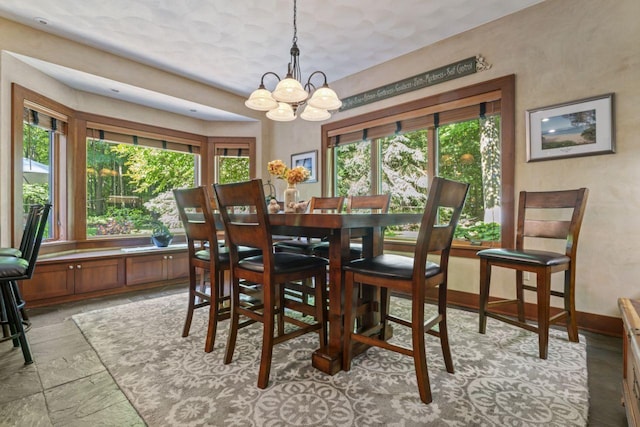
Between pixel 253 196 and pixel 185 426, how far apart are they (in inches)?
40.9

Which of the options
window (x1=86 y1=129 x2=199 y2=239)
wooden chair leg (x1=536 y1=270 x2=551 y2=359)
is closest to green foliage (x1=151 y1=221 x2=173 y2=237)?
window (x1=86 y1=129 x2=199 y2=239)

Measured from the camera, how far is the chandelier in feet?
7.48

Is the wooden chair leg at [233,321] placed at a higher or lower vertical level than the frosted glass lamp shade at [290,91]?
lower

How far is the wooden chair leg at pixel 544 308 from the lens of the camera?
6.14 ft

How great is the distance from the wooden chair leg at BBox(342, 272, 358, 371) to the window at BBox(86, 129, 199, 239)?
370 cm

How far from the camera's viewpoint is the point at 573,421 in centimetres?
131

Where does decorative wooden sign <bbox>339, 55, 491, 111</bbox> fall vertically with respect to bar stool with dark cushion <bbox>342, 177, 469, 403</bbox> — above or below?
above

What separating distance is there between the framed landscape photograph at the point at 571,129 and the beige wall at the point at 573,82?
5 centimetres

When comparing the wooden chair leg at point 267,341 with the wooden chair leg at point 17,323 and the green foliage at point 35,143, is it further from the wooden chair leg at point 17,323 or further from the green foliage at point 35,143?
the green foliage at point 35,143

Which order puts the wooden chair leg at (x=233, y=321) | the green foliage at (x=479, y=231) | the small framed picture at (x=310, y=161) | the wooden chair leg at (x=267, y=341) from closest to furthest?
the wooden chair leg at (x=267, y=341) < the wooden chair leg at (x=233, y=321) < the green foliage at (x=479, y=231) < the small framed picture at (x=310, y=161)

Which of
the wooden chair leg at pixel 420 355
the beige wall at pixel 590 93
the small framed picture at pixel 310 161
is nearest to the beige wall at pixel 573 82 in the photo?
the beige wall at pixel 590 93

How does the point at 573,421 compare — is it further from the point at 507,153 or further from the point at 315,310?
the point at 507,153

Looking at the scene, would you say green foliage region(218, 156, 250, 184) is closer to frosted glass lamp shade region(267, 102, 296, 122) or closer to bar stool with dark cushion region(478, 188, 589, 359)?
frosted glass lamp shade region(267, 102, 296, 122)

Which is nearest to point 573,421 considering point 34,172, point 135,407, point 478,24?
point 135,407
